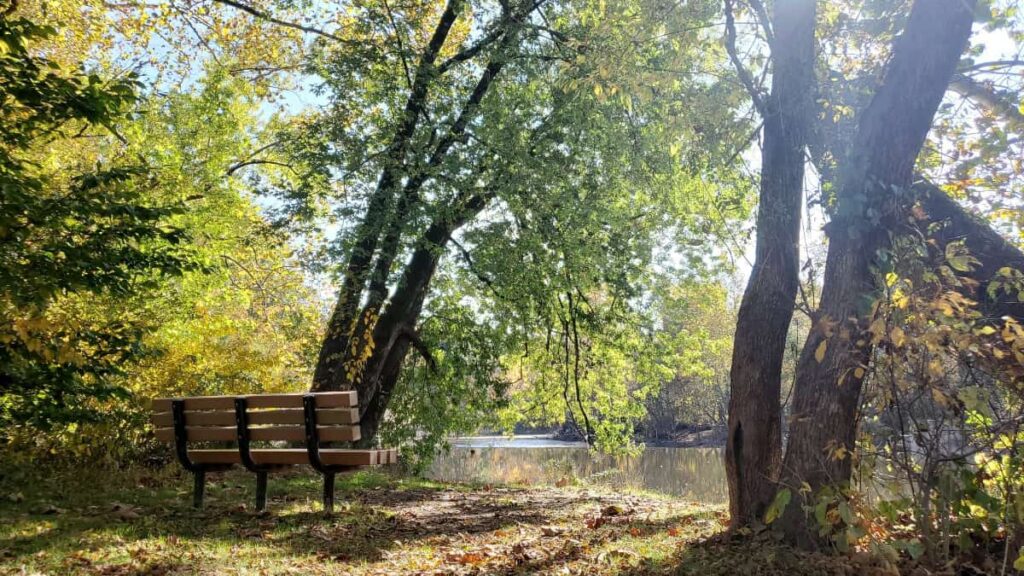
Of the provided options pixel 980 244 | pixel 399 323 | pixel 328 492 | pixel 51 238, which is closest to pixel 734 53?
pixel 980 244

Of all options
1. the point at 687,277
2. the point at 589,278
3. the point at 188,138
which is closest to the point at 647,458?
the point at 687,277

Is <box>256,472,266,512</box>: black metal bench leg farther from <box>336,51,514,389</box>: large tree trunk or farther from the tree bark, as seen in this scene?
the tree bark

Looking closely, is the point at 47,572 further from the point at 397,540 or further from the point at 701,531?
the point at 701,531

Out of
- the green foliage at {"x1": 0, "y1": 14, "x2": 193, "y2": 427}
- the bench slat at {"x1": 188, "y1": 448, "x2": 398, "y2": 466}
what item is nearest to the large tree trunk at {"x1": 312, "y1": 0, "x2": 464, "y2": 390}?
the green foliage at {"x1": 0, "y1": 14, "x2": 193, "y2": 427}

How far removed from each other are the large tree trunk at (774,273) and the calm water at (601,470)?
6.99 meters

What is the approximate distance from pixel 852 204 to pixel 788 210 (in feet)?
3.01

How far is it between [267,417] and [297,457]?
0.46m

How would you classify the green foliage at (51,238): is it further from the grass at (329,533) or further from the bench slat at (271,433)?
the grass at (329,533)

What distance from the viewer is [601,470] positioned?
18516mm

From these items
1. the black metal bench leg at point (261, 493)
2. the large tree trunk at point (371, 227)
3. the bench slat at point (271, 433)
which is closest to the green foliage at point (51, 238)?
the bench slat at point (271, 433)

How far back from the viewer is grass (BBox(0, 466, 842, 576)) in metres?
4.74

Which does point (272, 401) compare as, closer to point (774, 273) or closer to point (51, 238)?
point (51, 238)

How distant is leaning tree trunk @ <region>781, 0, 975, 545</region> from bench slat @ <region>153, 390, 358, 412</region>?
3.69 meters

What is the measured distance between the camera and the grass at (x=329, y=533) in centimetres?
474
